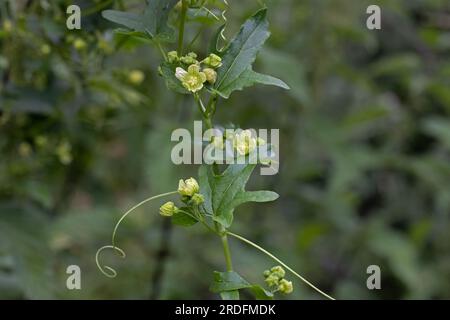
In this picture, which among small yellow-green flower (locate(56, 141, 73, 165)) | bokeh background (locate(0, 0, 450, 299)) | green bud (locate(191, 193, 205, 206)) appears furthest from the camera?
small yellow-green flower (locate(56, 141, 73, 165))

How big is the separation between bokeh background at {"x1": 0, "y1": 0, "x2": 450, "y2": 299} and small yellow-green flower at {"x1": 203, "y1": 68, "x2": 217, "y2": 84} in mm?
→ 318

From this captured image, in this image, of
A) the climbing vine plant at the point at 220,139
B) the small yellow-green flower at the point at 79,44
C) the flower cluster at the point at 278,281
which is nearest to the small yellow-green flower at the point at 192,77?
the climbing vine plant at the point at 220,139

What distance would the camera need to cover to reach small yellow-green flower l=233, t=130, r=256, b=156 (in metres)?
0.98

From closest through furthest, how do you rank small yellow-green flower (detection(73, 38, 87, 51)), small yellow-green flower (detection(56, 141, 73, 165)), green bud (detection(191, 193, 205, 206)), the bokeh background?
green bud (detection(191, 193, 205, 206)) → small yellow-green flower (detection(73, 38, 87, 51)) → the bokeh background → small yellow-green flower (detection(56, 141, 73, 165))

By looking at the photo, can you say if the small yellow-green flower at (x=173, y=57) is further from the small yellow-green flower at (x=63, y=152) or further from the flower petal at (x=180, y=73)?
the small yellow-green flower at (x=63, y=152)

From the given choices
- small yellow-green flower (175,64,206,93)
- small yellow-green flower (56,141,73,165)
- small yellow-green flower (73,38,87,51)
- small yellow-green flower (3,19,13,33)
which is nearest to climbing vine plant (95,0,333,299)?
small yellow-green flower (175,64,206,93)

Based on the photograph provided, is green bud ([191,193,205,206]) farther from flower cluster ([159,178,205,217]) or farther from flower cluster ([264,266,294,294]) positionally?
flower cluster ([264,266,294,294])

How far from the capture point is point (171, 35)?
100cm

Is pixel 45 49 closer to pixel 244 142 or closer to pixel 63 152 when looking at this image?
pixel 63 152

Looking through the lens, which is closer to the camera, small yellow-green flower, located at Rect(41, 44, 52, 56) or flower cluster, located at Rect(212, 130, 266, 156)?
flower cluster, located at Rect(212, 130, 266, 156)

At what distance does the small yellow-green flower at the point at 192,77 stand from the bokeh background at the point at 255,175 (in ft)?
1.02

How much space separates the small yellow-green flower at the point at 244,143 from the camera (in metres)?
0.98

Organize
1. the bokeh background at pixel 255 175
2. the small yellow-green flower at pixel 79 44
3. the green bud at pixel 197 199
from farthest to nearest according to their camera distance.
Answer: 1. the bokeh background at pixel 255 175
2. the small yellow-green flower at pixel 79 44
3. the green bud at pixel 197 199
